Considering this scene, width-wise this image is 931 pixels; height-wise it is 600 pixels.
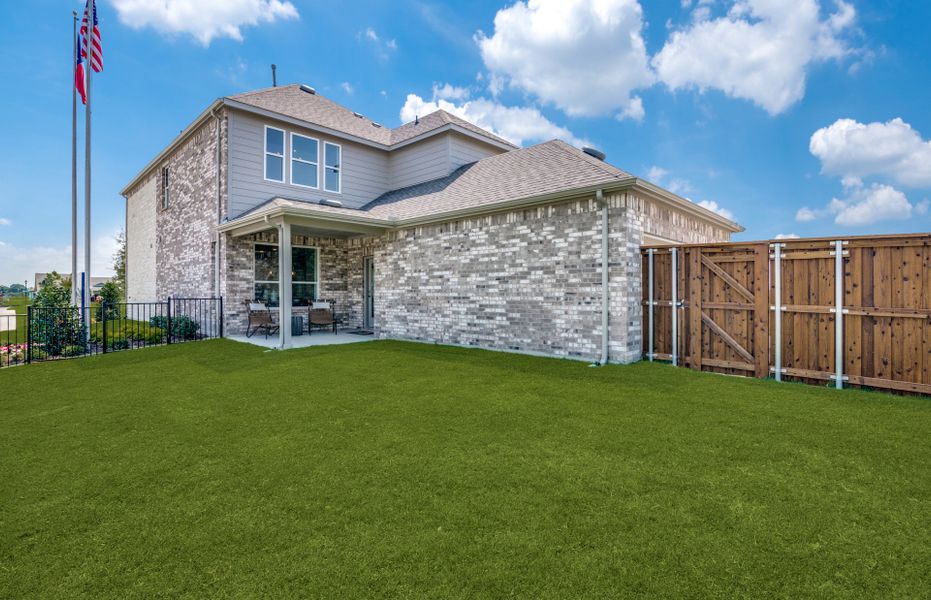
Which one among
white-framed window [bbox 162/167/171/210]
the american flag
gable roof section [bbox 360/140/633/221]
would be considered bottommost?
gable roof section [bbox 360/140/633/221]

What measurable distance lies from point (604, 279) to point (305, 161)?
10.2 meters

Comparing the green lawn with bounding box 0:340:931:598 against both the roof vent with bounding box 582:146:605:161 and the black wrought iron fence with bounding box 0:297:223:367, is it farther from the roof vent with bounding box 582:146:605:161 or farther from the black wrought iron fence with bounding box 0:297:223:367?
the roof vent with bounding box 582:146:605:161

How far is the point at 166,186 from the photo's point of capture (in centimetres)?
1558

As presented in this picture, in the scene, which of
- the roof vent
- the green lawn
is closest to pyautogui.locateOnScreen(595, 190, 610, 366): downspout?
the green lawn

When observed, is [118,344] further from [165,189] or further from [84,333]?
[165,189]

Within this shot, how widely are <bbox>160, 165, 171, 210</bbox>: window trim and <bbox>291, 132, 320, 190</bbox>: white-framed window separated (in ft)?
20.0

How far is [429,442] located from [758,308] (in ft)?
18.7

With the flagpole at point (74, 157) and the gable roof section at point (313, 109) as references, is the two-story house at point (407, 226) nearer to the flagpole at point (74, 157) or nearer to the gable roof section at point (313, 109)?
the gable roof section at point (313, 109)

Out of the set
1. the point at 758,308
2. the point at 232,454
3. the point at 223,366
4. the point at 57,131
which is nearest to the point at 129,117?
the point at 57,131

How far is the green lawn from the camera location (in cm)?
208

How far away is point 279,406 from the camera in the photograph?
5.08 meters

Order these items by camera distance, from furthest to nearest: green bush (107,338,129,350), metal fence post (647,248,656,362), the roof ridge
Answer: green bush (107,338,129,350)
the roof ridge
metal fence post (647,248,656,362)

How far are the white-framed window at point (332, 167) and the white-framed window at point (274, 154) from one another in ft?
4.34

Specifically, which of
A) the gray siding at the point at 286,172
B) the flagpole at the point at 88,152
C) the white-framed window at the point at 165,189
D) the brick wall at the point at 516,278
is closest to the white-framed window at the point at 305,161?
the gray siding at the point at 286,172
